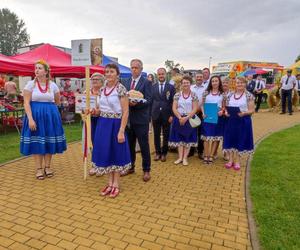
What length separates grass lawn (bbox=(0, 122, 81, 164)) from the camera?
652 centimetres

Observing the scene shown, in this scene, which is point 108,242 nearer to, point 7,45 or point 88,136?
point 88,136

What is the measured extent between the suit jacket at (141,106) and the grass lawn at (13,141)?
10.3 feet

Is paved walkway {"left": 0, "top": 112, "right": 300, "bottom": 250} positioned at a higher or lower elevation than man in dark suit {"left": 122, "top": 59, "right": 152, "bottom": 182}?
lower

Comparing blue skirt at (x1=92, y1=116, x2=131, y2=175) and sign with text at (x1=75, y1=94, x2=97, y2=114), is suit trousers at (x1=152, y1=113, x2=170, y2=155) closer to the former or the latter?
sign with text at (x1=75, y1=94, x2=97, y2=114)

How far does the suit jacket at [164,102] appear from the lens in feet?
20.0

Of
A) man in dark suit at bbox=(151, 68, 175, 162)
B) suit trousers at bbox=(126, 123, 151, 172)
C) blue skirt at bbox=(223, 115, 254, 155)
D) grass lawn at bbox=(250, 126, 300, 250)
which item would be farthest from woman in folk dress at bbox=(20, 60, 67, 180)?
grass lawn at bbox=(250, 126, 300, 250)

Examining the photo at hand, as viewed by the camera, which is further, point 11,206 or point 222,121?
point 222,121

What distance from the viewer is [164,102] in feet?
20.0

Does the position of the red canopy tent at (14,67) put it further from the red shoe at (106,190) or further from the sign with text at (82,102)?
the red shoe at (106,190)

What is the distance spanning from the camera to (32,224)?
3500 mm

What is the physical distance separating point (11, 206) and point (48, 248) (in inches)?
50.6

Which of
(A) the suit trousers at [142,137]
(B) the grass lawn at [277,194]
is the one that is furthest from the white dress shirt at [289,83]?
(A) the suit trousers at [142,137]

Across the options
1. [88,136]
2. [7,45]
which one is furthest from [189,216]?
[7,45]

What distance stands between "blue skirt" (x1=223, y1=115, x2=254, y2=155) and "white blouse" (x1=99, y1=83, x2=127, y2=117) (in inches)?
99.5
